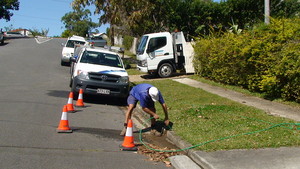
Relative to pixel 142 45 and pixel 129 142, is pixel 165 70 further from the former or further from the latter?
pixel 129 142

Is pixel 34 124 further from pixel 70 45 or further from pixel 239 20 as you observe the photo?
pixel 239 20

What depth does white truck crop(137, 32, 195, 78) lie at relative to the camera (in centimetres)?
1756

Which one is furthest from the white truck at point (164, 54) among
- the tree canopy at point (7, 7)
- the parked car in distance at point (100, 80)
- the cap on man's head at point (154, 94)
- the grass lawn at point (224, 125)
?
the tree canopy at point (7, 7)

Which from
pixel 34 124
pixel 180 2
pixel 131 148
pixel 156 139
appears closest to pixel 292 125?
pixel 156 139

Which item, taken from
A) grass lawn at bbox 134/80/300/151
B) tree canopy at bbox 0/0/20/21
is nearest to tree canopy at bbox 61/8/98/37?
tree canopy at bbox 0/0/20/21

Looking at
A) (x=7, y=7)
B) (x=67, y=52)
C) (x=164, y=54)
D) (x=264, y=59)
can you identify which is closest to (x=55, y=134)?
(x=264, y=59)

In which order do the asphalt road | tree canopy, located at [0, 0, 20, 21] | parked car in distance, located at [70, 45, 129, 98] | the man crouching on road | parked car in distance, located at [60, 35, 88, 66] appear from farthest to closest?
tree canopy, located at [0, 0, 20, 21], parked car in distance, located at [60, 35, 88, 66], parked car in distance, located at [70, 45, 129, 98], the man crouching on road, the asphalt road

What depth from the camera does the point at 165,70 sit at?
59.1 feet

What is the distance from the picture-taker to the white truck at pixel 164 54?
17.6 meters

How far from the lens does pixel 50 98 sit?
11.3m

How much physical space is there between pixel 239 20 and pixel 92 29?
66568mm

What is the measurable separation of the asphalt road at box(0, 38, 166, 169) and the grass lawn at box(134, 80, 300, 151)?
1.29 m

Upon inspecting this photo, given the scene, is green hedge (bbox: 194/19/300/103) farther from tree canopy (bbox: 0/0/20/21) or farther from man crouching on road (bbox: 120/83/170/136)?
tree canopy (bbox: 0/0/20/21)

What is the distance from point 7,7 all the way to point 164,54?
184ft
